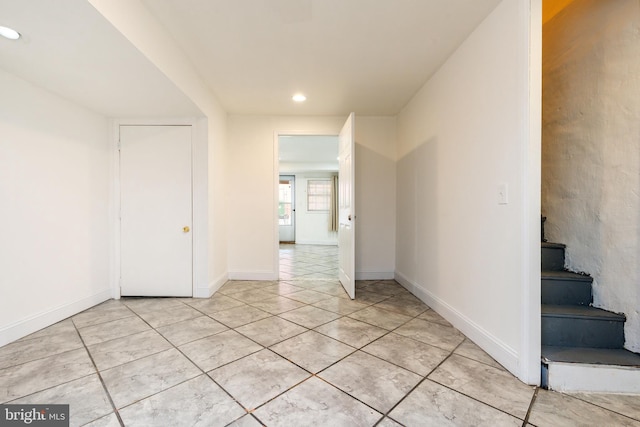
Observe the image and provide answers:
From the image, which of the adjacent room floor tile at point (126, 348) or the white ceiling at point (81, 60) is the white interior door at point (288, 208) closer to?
the white ceiling at point (81, 60)

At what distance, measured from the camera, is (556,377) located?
60.5 inches

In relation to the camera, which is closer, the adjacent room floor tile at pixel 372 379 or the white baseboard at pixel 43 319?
the adjacent room floor tile at pixel 372 379

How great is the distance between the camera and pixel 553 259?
2.18 m

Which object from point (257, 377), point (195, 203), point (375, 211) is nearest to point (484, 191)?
point (257, 377)

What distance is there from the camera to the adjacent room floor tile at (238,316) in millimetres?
2500

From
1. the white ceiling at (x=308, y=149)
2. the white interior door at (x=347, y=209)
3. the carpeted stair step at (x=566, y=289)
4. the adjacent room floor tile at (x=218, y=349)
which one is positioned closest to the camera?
the adjacent room floor tile at (x=218, y=349)

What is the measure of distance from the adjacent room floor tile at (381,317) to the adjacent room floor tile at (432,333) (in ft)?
0.25

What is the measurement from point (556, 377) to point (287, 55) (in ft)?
10.0

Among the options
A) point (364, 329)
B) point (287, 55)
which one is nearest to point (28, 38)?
point (287, 55)

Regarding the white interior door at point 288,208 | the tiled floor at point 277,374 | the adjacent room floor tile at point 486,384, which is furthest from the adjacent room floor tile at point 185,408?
the white interior door at point 288,208

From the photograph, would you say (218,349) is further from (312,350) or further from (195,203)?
(195,203)

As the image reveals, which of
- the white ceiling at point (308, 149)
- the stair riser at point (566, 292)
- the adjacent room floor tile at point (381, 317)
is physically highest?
the white ceiling at point (308, 149)

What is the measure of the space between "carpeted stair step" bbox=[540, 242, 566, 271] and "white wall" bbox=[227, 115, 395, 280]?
2.07 meters

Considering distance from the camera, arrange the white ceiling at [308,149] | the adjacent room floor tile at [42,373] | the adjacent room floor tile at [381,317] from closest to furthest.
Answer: the adjacent room floor tile at [42,373], the adjacent room floor tile at [381,317], the white ceiling at [308,149]
